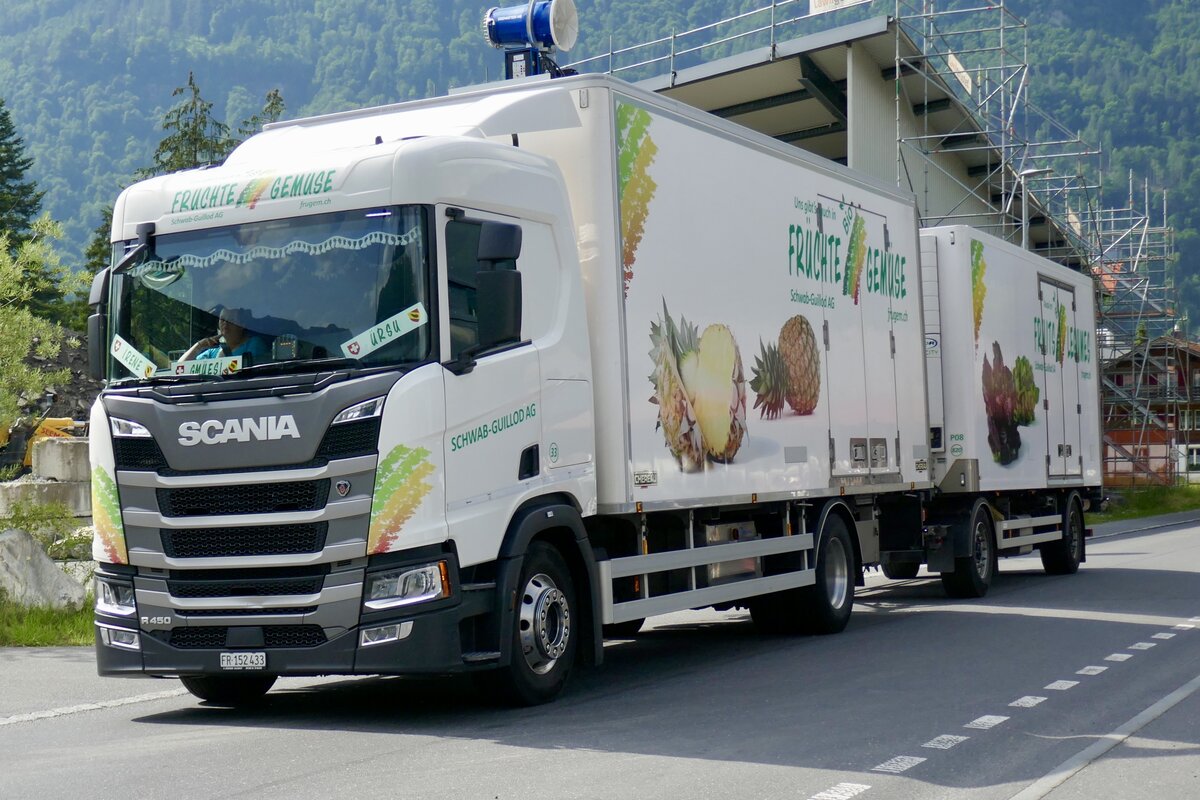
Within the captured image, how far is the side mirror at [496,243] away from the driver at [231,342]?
1284 mm

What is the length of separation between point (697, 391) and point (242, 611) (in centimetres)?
373

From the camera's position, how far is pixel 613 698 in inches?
366

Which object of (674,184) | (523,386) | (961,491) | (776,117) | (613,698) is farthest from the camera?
(776,117)

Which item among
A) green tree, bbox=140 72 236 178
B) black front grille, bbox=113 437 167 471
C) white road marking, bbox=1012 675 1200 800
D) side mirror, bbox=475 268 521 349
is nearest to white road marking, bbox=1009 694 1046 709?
white road marking, bbox=1012 675 1200 800

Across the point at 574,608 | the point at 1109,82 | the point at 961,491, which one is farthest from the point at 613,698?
the point at 1109,82

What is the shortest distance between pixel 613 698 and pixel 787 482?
10.3 feet

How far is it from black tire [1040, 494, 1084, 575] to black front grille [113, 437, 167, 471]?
46.7 ft

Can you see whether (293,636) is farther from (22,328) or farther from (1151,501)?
(1151,501)

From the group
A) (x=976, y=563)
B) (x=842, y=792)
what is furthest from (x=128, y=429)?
(x=976, y=563)

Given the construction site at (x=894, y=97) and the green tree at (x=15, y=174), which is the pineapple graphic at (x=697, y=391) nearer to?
the construction site at (x=894, y=97)

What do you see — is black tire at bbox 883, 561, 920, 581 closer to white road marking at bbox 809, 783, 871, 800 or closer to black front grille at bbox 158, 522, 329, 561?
black front grille at bbox 158, 522, 329, 561

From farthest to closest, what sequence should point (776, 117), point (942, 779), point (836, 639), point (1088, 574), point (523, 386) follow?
1. point (776, 117)
2. point (1088, 574)
3. point (836, 639)
4. point (523, 386)
5. point (942, 779)

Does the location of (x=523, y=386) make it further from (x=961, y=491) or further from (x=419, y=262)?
(x=961, y=491)

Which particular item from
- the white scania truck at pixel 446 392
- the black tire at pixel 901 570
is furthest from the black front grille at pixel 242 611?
the black tire at pixel 901 570
